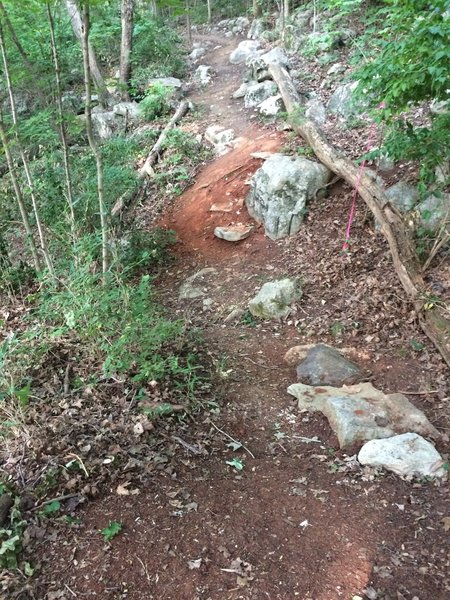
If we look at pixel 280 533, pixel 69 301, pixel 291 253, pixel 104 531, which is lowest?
pixel 291 253

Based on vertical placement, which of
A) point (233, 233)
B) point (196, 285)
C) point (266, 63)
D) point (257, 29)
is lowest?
point (196, 285)

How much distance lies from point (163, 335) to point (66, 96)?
11712mm

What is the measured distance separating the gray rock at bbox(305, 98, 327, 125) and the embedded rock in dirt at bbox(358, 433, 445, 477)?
23.9 ft

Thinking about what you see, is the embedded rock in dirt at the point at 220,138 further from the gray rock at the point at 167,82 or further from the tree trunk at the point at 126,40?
the tree trunk at the point at 126,40

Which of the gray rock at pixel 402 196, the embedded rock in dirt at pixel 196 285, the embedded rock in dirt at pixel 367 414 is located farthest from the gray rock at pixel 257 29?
the embedded rock in dirt at pixel 367 414

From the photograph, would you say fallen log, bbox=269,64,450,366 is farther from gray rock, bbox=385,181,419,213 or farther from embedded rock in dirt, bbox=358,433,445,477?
embedded rock in dirt, bbox=358,433,445,477

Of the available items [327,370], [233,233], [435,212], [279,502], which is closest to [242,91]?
[233,233]

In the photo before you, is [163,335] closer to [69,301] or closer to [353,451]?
[69,301]

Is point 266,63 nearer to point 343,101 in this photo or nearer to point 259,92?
point 259,92

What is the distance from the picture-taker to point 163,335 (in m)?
4.25

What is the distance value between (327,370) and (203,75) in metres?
13.0

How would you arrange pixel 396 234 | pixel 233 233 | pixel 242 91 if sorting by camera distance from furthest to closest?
pixel 242 91 → pixel 233 233 → pixel 396 234

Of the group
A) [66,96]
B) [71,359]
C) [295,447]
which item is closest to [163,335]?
[71,359]

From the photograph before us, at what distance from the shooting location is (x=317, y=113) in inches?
370
